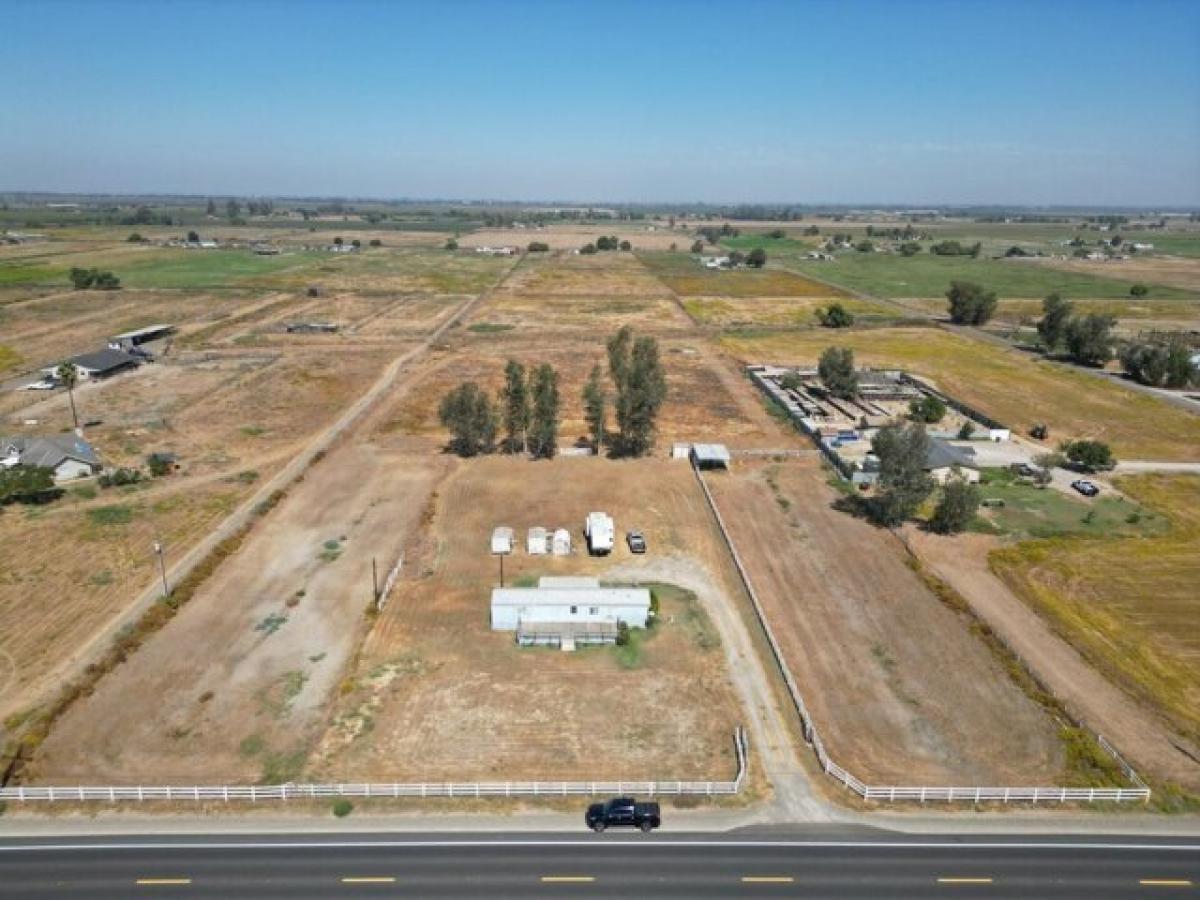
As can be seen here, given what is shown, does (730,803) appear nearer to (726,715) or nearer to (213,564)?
(726,715)

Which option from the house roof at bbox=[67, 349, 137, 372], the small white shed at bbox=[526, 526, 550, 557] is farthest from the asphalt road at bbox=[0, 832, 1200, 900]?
the house roof at bbox=[67, 349, 137, 372]

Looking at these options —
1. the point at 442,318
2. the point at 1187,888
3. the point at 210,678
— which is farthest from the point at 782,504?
the point at 442,318

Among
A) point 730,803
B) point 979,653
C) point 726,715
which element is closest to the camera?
point 730,803

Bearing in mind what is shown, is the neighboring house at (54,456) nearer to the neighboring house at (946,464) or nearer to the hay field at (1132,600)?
the neighboring house at (946,464)

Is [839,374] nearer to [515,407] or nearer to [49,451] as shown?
[515,407]

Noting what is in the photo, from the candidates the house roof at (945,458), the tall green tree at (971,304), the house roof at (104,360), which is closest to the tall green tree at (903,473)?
the house roof at (945,458)

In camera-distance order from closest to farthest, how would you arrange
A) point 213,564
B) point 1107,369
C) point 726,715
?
point 726,715 < point 213,564 < point 1107,369
